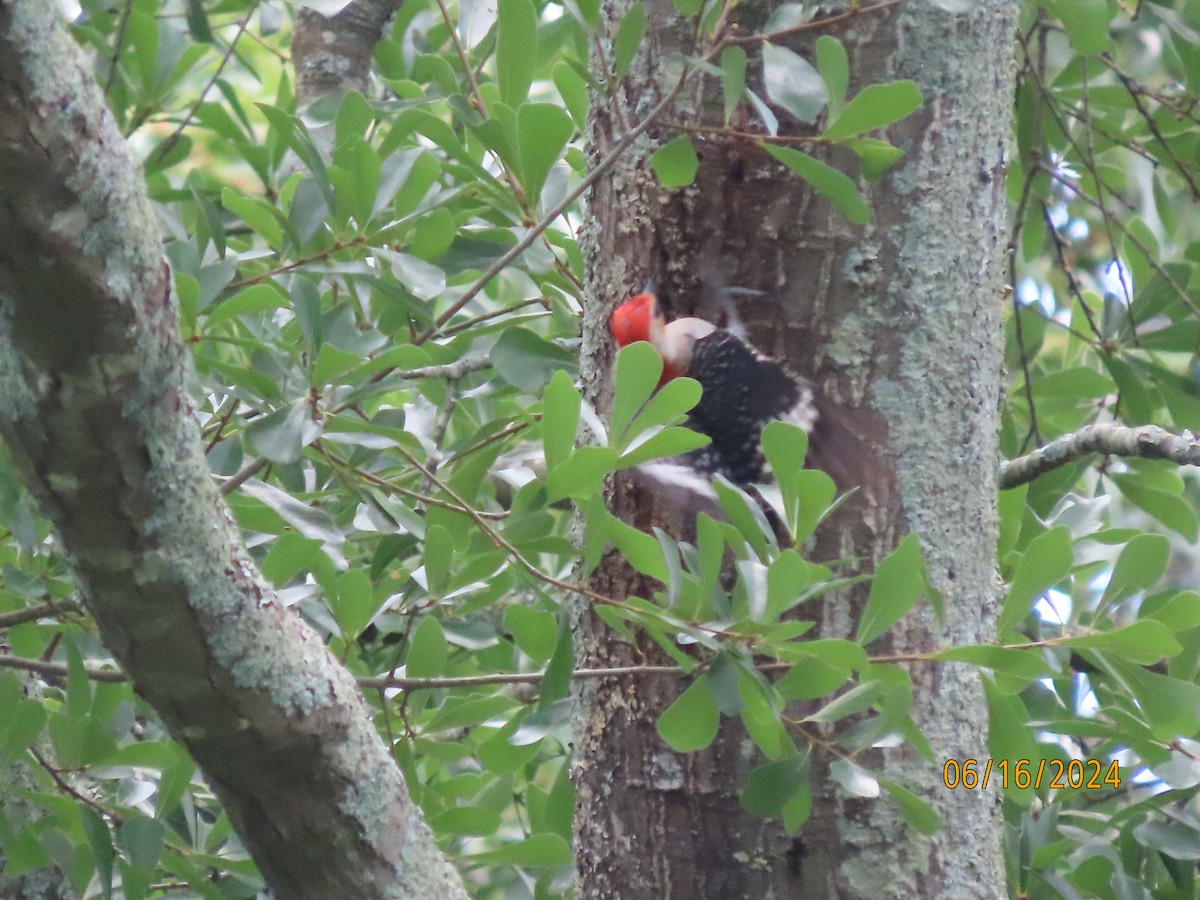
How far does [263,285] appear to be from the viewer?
36.8 inches

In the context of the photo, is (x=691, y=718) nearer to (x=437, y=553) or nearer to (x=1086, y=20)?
(x=437, y=553)

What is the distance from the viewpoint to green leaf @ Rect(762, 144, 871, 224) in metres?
0.79

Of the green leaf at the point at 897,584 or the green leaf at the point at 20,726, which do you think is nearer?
the green leaf at the point at 897,584

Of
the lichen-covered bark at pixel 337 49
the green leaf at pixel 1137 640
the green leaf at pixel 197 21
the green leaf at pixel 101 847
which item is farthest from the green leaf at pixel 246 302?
the lichen-covered bark at pixel 337 49

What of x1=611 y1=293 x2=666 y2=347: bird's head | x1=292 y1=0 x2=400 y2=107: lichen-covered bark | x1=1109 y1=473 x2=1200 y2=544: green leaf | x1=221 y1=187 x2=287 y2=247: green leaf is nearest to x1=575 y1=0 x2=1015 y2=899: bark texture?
x1=611 y1=293 x2=666 y2=347: bird's head

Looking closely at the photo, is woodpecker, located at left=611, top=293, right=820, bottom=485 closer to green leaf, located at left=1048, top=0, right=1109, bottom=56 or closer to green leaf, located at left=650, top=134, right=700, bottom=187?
green leaf, located at left=650, top=134, right=700, bottom=187

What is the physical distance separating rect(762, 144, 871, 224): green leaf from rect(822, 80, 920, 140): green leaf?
27 millimetres

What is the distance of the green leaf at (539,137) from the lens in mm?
897

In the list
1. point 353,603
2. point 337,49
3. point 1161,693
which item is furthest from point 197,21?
point 1161,693

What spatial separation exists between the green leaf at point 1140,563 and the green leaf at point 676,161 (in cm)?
45

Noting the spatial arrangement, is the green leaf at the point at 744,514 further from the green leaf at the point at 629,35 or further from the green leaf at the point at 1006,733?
the green leaf at the point at 629,35

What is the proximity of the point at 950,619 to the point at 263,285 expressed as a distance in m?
0.63

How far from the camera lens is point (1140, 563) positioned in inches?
34.9

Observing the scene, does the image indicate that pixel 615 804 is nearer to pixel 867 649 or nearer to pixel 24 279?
pixel 867 649
